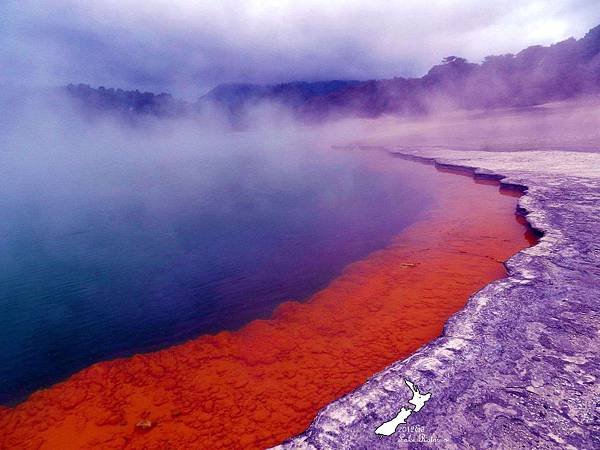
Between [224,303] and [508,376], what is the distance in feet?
18.3

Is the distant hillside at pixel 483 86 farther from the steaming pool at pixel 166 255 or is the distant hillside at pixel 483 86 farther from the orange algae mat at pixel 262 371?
the orange algae mat at pixel 262 371

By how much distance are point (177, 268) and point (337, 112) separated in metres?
80.1

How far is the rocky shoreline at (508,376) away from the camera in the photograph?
136 inches

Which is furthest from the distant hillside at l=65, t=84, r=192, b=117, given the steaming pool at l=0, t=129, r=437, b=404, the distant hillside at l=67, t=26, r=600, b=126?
the steaming pool at l=0, t=129, r=437, b=404

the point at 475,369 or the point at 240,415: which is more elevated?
the point at 475,369

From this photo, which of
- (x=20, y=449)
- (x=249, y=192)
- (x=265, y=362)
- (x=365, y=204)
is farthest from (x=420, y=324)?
(x=249, y=192)

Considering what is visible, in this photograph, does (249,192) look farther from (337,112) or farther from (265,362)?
(337,112)

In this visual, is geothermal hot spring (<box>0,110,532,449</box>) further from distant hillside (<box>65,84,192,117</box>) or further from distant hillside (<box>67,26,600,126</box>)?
distant hillside (<box>65,84,192,117</box>)

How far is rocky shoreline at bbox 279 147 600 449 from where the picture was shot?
346 cm

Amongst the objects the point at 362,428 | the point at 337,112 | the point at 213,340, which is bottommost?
the point at 213,340

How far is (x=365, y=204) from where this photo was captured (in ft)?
47.9

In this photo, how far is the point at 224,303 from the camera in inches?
304

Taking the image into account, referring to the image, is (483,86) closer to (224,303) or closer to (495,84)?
(495,84)

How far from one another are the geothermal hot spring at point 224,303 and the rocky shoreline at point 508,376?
83 centimetres
